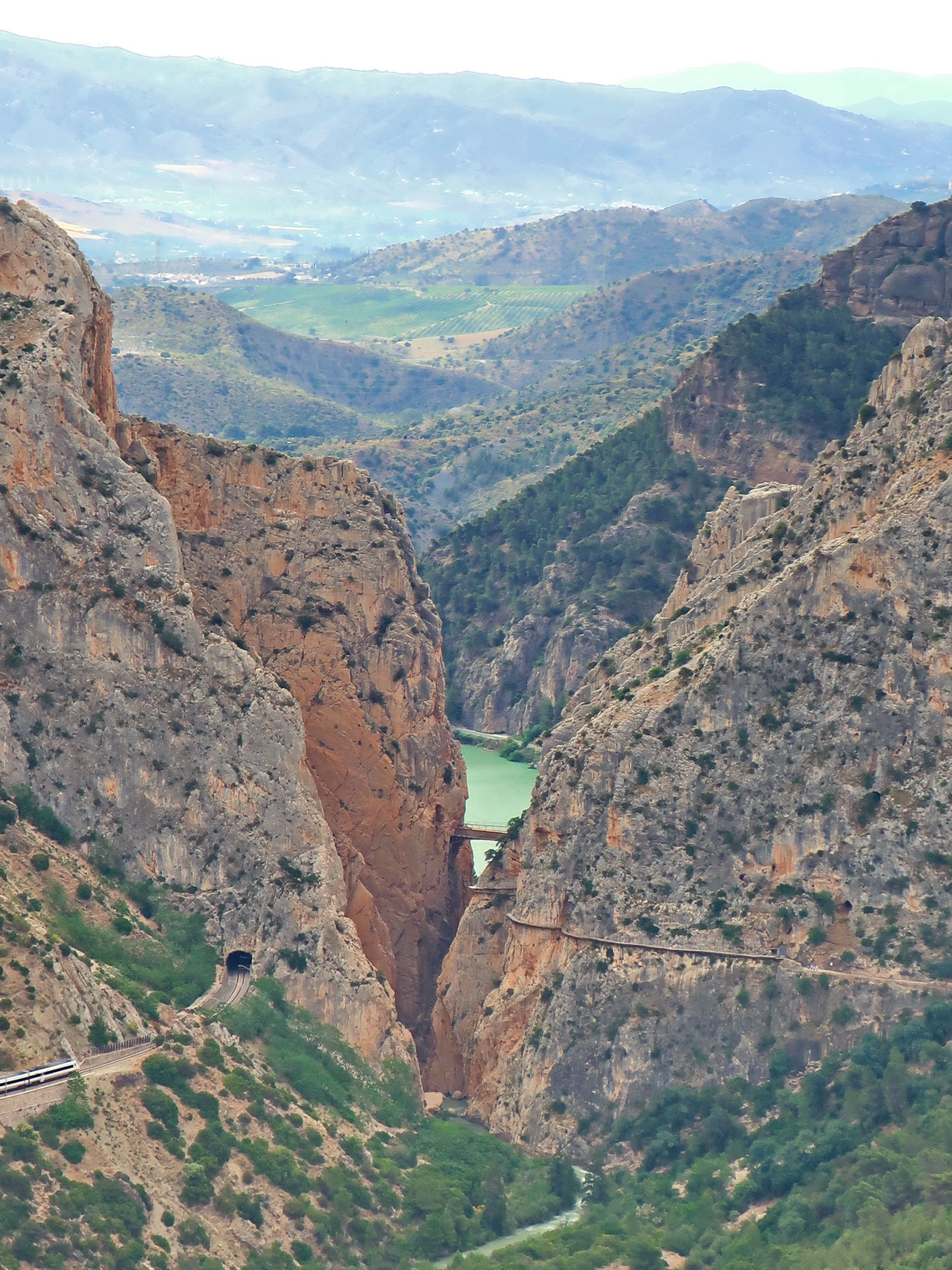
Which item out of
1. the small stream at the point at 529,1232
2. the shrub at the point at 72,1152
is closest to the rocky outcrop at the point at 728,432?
the small stream at the point at 529,1232

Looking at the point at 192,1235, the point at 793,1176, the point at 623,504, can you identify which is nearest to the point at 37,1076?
the point at 192,1235

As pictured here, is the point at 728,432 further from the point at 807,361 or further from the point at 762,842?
the point at 762,842

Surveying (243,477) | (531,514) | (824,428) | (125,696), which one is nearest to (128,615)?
(125,696)

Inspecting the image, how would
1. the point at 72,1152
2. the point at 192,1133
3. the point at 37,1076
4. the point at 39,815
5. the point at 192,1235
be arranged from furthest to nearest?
the point at 39,815 → the point at 192,1133 → the point at 37,1076 → the point at 192,1235 → the point at 72,1152

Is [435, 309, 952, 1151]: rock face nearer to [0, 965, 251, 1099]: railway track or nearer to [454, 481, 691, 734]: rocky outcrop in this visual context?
[0, 965, 251, 1099]: railway track

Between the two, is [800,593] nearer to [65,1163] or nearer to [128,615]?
[128,615]

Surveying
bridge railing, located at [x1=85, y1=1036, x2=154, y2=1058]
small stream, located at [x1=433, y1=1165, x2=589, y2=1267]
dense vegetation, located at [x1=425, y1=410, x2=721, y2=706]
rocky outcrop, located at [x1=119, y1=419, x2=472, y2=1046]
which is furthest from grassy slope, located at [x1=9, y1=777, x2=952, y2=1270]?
dense vegetation, located at [x1=425, y1=410, x2=721, y2=706]

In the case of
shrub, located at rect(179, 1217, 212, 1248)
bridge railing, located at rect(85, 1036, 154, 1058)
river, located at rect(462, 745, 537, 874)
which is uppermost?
bridge railing, located at rect(85, 1036, 154, 1058)
